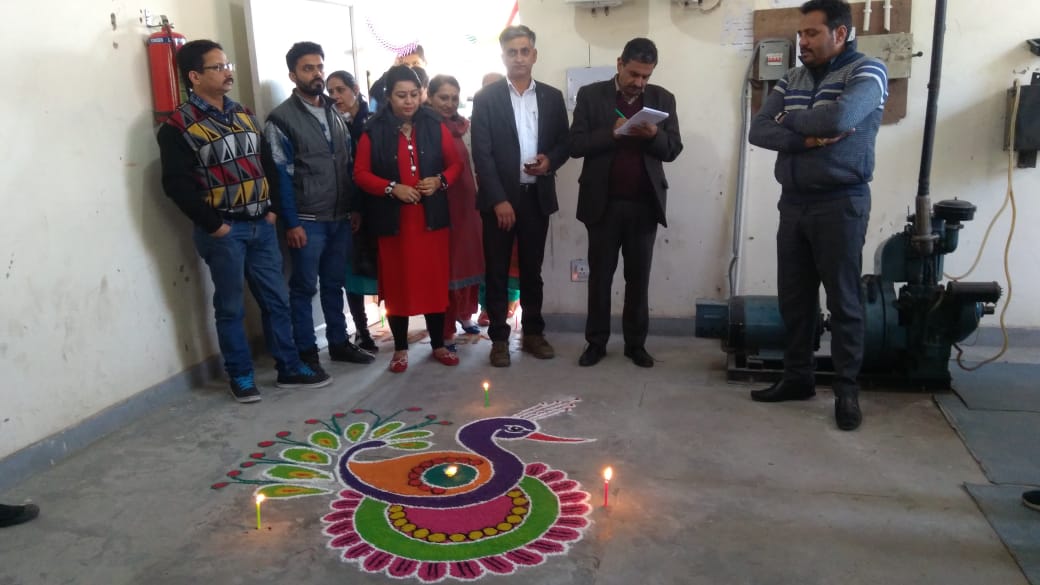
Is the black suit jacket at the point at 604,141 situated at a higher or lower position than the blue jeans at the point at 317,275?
higher

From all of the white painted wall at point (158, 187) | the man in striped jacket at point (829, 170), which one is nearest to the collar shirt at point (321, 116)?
the white painted wall at point (158, 187)

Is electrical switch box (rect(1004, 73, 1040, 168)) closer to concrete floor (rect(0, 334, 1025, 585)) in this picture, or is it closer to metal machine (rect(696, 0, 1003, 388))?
metal machine (rect(696, 0, 1003, 388))

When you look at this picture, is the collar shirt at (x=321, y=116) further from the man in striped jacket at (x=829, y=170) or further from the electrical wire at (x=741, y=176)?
the electrical wire at (x=741, y=176)

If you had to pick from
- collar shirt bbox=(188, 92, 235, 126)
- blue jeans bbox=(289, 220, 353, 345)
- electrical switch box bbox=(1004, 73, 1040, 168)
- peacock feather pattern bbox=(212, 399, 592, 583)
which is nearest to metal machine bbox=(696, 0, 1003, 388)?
electrical switch box bbox=(1004, 73, 1040, 168)

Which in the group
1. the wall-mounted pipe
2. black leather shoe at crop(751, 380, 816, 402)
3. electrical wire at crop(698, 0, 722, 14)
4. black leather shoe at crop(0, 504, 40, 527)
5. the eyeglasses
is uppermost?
electrical wire at crop(698, 0, 722, 14)

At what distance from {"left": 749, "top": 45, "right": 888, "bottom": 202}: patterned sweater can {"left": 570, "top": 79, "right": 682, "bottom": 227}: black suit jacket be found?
2.08ft

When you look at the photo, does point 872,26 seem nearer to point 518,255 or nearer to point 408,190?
point 518,255

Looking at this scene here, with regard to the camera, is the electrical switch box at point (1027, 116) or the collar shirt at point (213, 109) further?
the electrical switch box at point (1027, 116)

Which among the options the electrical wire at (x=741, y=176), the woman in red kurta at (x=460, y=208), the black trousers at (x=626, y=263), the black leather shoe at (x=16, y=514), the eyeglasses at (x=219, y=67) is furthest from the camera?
the electrical wire at (x=741, y=176)

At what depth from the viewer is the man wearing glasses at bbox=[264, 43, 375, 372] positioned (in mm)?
3879

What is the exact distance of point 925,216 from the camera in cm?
338

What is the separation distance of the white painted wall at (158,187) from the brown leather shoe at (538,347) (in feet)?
1.78

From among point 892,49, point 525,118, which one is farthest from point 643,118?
point 892,49

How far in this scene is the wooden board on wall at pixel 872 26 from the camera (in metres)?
4.08
